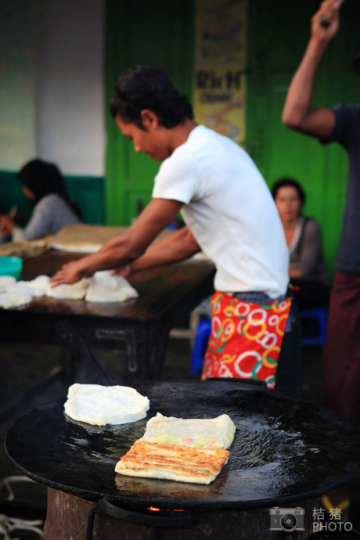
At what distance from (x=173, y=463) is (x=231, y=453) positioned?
0.17 m

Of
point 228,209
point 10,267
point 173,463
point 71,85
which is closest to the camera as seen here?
point 173,463

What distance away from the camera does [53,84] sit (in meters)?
6.69

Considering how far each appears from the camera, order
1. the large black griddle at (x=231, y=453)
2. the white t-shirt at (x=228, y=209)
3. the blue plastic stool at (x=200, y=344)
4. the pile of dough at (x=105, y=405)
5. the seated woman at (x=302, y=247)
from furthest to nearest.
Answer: the seated woman at (x=302, y=247), the blue plastic stool at (x=200, y=344), the white t-shirt at (x=228, y=209), the pile of dough at (x=105, y=405), the large black griddle at (x=231, y=453)

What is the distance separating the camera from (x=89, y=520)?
134 cm

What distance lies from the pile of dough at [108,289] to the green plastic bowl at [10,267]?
434 millimetres

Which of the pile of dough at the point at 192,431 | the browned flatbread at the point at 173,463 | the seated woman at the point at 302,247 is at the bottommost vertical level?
the seated woman at the point at 302,247

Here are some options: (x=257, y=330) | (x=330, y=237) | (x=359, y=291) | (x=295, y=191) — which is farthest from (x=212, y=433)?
(x=330, y=237)

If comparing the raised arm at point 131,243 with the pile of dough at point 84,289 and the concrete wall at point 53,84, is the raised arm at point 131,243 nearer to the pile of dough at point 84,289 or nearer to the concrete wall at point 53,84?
the pile of dough at point 84,289

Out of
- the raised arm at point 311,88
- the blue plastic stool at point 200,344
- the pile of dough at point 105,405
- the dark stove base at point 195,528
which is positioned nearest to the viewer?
the dark stove base at point 195,528

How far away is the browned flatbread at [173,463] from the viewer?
133cm

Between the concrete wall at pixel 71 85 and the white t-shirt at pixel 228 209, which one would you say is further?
the concrete wall at pixel 71 85

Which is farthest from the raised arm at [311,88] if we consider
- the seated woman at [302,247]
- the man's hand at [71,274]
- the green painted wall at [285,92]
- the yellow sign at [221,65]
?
the yellow sign at [221,65]

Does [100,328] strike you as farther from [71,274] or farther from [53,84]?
[53,84]

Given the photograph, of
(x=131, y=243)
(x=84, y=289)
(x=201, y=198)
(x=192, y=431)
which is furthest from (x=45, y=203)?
(x=192, y=431)
